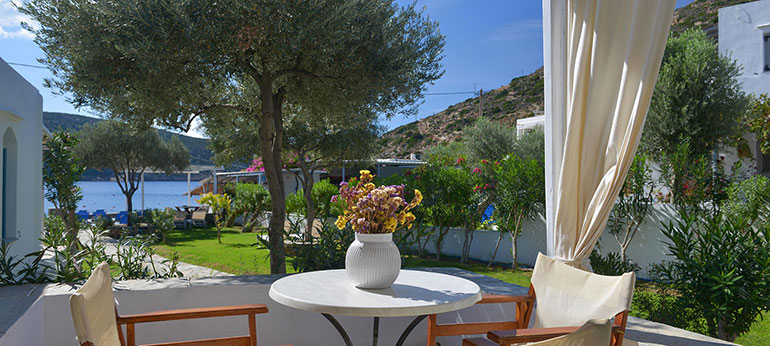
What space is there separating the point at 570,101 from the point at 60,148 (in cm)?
829

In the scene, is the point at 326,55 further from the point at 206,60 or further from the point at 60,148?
the point at 60,148

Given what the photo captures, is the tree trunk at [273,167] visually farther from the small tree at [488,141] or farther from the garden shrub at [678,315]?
the small tree at [488,141]

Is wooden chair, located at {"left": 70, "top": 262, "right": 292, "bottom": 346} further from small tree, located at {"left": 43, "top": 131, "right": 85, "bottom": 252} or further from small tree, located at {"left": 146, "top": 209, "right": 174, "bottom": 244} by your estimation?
small tree, located at {"left": 146, "top": 209, "right": 174, "bottom": 244}

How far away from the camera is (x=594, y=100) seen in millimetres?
2951

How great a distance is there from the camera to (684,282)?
430cm

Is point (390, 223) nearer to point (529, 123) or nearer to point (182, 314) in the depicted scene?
point (182, 314)

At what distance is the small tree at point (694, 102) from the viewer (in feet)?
31.8

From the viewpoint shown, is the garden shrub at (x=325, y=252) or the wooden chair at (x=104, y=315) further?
the garden shrub at (x=325, y=252)

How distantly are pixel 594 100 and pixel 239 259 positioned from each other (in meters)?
7.91

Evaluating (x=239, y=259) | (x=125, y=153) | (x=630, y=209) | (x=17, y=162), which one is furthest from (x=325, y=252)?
(x=125, y=153)

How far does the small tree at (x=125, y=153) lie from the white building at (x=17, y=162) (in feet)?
28.0

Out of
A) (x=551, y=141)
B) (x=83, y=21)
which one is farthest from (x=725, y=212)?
(x=83, y=21)

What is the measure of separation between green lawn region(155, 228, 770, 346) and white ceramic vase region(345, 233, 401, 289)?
7.04ft

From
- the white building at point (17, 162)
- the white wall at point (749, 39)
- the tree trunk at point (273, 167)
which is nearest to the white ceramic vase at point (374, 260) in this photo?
the tree trunk at point (273, 167)
